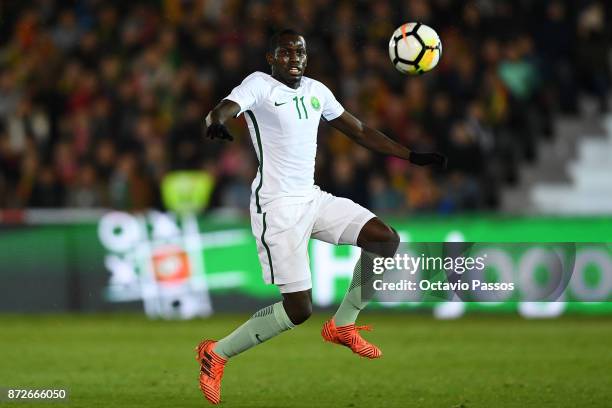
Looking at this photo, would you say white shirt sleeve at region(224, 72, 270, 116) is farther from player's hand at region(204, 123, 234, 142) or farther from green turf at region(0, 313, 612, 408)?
green turf at region(0, 313, 612, 408)

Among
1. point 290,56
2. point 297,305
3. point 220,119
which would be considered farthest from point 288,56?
point 297,305

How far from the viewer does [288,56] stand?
7820mm

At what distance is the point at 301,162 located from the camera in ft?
26.1

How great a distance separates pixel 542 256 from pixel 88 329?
4660 mm

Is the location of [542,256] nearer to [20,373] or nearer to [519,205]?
[519,205]

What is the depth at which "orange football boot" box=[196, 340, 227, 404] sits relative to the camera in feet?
26.2

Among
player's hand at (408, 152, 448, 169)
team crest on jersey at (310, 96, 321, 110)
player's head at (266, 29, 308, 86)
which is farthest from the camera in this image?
player's hand at (408, 152, 448, 169)

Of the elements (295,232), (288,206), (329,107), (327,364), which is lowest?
(327,364)

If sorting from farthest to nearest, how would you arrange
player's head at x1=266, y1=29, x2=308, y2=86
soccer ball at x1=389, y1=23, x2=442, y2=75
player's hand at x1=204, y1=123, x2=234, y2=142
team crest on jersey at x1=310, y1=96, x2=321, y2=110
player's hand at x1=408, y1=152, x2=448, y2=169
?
soccer ball at x1=389, y1=23, x2=442, y2=75 < player's hand at x1=408, y1=152, x2=448, y2=169 < team crest on jersey at x1=310, y1=96, x2=321, y2=110 < player's head at x1=266, y1=29, x2=308, y2=86 < player's hand at x1=204, y1=123, x2=234, y2=142

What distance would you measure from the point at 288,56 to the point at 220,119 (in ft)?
2.83

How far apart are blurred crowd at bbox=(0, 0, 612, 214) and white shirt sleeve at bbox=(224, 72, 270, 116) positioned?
7.06m

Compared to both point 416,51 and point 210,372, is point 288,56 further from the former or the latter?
point 210,372

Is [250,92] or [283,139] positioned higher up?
[250,92]

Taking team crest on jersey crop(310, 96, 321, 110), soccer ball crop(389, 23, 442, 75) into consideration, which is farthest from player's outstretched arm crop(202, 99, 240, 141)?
soccer ball crop(389, 23, 442, 75)
